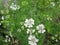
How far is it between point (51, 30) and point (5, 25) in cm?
55

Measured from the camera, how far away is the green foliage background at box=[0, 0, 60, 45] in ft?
9.43

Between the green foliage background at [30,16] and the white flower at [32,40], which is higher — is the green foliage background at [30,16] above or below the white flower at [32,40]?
above

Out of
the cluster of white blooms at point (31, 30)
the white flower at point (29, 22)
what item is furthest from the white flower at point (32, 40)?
the white flower at point (29, 22)

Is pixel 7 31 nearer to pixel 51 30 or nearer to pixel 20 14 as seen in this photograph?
pixel 20 14

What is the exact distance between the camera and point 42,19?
9.80 ft

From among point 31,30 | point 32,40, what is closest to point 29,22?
point 31,30

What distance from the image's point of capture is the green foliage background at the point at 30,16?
287cm

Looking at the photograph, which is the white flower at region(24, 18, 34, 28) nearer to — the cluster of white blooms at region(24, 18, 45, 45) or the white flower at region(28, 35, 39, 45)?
the cluster of white blooms at region(24, 18, 45, 45)

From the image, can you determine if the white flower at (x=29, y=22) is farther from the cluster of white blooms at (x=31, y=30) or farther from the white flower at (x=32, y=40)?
the white flower at (x=32, y=40)

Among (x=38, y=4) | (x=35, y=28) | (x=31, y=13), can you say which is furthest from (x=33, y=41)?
(x=38, y=4)

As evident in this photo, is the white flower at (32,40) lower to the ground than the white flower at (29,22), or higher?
lower

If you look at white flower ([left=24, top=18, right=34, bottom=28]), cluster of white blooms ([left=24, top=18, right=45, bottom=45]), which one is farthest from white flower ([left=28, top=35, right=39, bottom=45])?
white flower ([left=24, top=18, right=34, bottom=28])

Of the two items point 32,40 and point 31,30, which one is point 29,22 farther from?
point 32,40

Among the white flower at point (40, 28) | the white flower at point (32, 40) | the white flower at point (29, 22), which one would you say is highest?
the white flower at point (29, 22)
